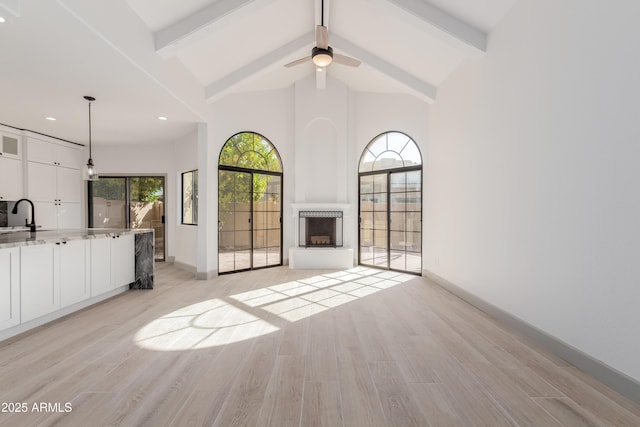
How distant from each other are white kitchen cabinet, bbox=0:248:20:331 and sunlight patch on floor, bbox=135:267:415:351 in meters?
1.05

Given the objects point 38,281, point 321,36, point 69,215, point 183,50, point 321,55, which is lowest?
point 38,281

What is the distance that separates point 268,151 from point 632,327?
5.68 m

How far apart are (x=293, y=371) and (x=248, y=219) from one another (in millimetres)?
4110

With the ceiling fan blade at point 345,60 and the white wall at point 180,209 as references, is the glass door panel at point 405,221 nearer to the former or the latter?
the ceiling fan blade at point 345,60

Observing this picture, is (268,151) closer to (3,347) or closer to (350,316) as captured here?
(350,316)

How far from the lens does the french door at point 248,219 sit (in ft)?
18.9

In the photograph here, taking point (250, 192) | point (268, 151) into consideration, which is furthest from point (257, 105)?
point (250, 192)

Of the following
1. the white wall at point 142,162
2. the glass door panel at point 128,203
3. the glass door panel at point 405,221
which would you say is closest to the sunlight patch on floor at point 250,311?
the glass door panel at point 405,221

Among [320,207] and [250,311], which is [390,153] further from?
[250,311]

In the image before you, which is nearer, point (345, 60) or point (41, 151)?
point (345, 60)

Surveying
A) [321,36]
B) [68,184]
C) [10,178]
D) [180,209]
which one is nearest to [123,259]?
[180,209]

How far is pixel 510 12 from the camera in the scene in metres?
3.19

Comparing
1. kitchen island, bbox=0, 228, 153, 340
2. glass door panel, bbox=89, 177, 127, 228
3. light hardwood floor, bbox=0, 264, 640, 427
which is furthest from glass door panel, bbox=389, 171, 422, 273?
glass door panel, bbox=89, 177, 127, 228

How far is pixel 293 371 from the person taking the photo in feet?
7.35
